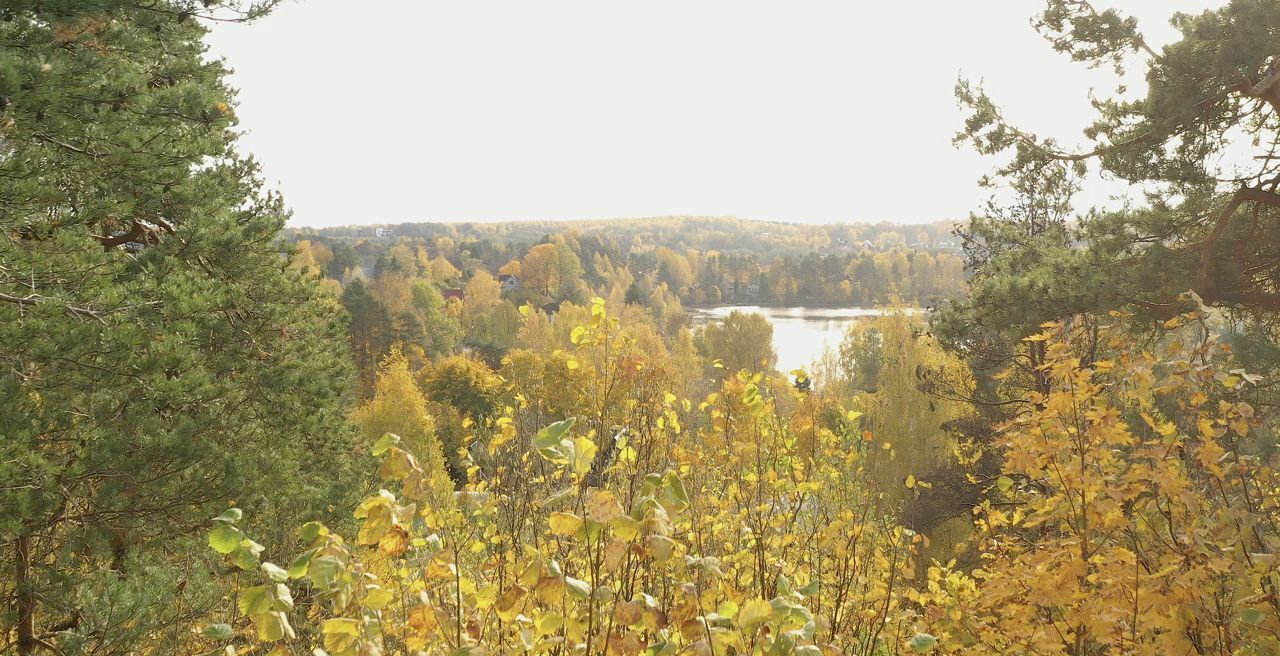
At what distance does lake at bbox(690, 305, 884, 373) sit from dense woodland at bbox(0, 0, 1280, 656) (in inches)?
1144

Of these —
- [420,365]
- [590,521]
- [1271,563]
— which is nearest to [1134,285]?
[1271,563]

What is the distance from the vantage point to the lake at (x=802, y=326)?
51.0 metres

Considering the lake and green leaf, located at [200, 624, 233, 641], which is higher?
green leaf, located at [200, 624, 233, 641]

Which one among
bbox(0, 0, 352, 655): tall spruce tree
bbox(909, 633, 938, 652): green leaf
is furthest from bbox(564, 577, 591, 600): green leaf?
bbox(0, 0, 352, 655): tall spruce tree

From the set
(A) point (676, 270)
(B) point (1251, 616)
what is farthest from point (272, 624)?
(A) point (676, 270)

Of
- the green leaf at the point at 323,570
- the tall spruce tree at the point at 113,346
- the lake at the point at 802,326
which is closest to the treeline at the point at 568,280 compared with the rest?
the lake at the point at 802,326

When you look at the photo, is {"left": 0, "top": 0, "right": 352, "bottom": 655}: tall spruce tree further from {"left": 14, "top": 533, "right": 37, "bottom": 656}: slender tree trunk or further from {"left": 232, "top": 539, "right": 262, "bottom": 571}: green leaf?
{"left": 232, "top": 539, "right": 262, "bottom": 571}: green leaf

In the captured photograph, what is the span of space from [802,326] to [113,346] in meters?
68.5

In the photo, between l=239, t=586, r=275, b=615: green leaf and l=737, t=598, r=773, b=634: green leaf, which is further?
l=737, t=598, r=773, b=634: green leaf

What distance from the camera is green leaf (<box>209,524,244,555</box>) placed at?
60.4 inches

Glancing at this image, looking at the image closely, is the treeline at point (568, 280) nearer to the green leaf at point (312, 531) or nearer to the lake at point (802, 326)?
the lake at point (802, 326)

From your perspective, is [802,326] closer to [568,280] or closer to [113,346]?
[568,280]

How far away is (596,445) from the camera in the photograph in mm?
2152

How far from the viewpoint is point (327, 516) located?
957cm
